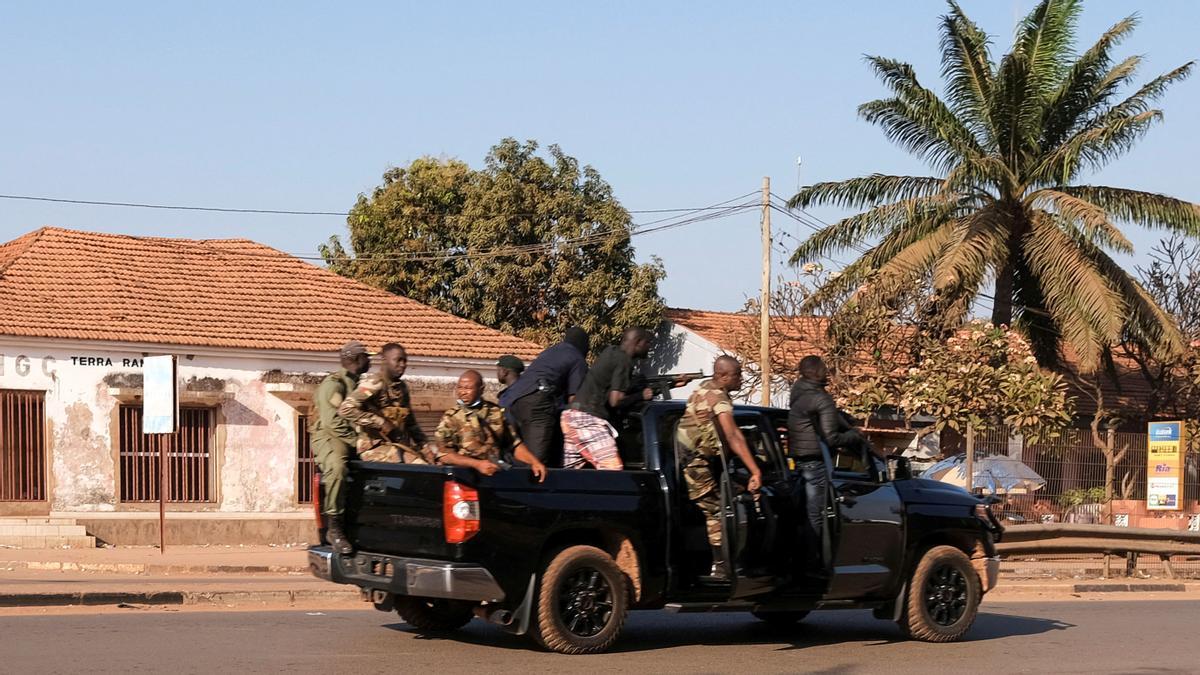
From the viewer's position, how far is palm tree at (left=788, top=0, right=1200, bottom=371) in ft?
93.7

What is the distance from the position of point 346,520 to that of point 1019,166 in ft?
73.8

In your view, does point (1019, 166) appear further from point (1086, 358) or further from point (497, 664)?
point (497, 664)

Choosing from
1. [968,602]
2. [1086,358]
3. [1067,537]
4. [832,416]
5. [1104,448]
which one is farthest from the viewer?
[1086,358]

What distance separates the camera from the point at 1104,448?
2233 cm

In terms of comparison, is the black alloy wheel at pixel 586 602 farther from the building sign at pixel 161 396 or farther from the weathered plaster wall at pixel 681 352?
the weathered plaster wall at pixel 681 352

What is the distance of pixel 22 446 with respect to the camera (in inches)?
883

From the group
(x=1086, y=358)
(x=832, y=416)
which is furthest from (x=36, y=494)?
(x=1086, y=358)

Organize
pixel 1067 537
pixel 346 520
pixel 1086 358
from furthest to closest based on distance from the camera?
pixel 1086 358, pixel 1067 537, pixel 346 520

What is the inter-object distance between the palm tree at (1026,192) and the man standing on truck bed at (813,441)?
58.3 feet

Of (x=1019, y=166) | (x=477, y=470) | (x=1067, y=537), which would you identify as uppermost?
(x=1019, y=166)

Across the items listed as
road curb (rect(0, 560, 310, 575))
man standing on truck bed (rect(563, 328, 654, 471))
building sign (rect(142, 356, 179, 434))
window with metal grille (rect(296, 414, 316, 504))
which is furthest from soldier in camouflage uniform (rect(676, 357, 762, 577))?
window with metal grille (rect(296, 414, 316, 504))

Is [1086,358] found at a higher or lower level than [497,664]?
higher

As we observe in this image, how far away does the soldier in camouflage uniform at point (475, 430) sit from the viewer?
10180 millimetres

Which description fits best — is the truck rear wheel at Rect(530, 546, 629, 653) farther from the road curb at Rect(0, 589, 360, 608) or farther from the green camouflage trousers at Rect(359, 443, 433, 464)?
the road curb at Rect(0, 589, 360, 608)
